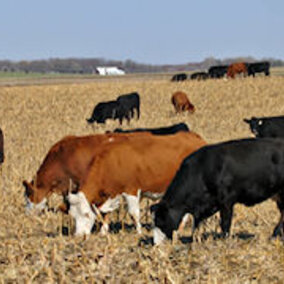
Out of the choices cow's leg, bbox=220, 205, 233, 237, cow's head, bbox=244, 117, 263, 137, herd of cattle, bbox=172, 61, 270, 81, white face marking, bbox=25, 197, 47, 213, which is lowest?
white face marking, bbox=25, 197, 47, 213

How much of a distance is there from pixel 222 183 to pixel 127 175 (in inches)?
63.6

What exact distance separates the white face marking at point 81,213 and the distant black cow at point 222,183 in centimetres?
99

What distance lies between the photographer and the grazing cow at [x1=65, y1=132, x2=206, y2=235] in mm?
8672

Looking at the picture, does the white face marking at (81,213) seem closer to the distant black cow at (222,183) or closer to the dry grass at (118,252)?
the dry grass at (118,252)

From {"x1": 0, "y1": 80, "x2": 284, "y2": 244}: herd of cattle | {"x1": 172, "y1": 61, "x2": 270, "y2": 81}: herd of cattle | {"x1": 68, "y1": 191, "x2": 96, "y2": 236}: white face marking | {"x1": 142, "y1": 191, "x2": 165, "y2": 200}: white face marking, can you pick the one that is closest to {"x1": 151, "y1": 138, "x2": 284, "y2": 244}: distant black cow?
{"x1": 0, "y1": 80, "x2": 284, "y2": 244}: herd of cattle

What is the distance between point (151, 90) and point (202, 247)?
112ft

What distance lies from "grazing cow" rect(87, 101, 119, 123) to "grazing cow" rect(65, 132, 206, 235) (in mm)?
18582

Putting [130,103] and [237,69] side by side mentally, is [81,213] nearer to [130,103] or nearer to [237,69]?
[130,103]

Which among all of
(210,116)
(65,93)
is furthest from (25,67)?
(210,116)

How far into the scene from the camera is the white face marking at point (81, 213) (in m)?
8.59

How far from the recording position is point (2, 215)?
998cm

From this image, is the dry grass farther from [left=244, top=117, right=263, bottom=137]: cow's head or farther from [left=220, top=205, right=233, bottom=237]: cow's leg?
[left=244, top=117, right=263, bottom=137]: cow's head

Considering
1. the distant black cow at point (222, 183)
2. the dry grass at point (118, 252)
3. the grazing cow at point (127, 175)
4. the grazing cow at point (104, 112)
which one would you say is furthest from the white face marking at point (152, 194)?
the grazing cow at point (104, 112)

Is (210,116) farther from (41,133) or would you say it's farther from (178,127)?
(178,127)
